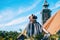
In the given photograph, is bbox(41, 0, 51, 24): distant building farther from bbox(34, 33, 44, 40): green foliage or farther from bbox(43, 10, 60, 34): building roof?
bbox(34, 33, 44, 40): green foliage

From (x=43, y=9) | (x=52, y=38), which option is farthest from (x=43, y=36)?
(x=43, y=9)

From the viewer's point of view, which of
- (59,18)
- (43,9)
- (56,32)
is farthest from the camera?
(43,9)

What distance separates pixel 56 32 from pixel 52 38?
305cm

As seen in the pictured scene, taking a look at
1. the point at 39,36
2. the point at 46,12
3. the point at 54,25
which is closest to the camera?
the point at 39,36

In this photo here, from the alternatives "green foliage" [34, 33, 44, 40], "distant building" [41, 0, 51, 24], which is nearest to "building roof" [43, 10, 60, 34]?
"green foliage" [34, 33, 44, 40]

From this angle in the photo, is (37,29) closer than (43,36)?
No

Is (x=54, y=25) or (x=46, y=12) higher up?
(x=46, y=12)

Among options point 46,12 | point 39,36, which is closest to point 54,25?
point 39,36

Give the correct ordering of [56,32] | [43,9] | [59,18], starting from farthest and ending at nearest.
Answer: [43,9] < [59,18] < [56,32]

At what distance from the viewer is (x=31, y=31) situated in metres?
45.6

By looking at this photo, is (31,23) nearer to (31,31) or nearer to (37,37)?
→ (31,31)

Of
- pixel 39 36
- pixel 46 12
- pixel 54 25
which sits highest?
pixel 46 12

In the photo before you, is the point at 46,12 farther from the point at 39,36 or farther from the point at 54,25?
the point at 39,36

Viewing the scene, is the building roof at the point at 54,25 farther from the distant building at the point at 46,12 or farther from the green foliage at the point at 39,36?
the distant building at the point at 46,12
